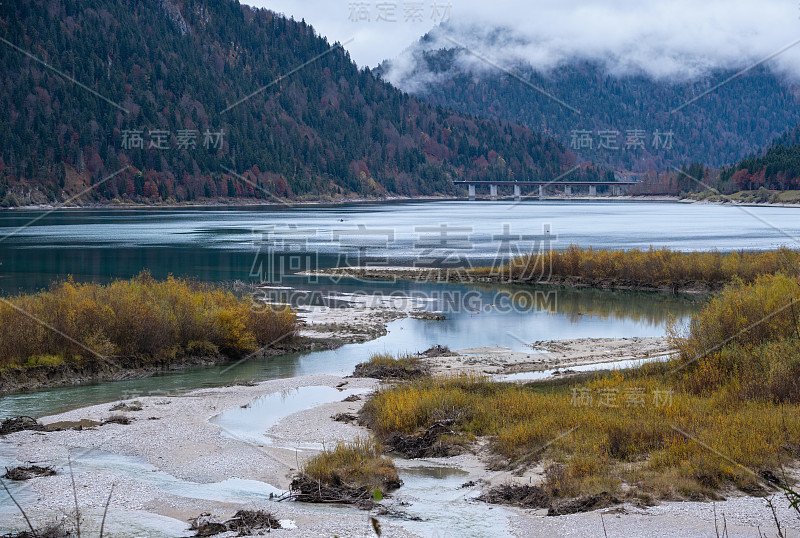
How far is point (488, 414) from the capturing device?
55.5 feet

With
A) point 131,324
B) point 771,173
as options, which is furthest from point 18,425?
point 771,173

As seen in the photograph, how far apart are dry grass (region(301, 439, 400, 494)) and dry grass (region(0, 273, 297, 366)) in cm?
1264

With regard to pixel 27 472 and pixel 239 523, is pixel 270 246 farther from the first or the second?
pixel 239 523

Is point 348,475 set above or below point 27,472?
above

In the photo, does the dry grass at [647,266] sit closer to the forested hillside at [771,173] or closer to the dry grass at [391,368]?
the dry grass at [391,368]

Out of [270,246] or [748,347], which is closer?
[748,347]

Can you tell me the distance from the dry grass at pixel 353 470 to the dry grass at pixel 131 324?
12.6 meters

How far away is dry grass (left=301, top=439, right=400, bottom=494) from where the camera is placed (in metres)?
13.2

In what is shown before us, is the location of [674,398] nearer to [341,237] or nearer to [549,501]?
[549,501]

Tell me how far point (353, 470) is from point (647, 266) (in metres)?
39.0

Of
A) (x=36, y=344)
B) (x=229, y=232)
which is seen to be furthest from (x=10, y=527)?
(x=229, y=232)

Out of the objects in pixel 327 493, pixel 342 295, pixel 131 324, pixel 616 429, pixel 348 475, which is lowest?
pixel 327 493

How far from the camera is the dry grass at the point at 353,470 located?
1325 cm

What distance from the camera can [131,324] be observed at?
2522cm
